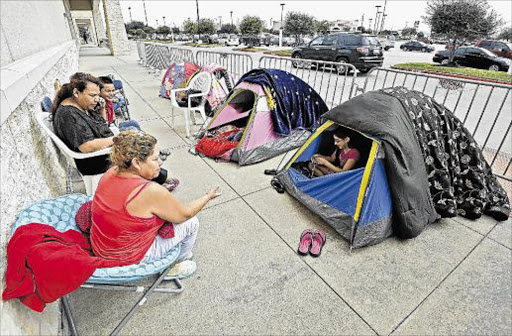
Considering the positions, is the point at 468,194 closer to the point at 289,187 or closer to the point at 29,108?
the point at 289,187

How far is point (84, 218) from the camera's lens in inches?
74.5

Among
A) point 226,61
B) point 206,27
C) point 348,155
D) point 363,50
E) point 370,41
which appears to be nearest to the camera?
point 348,155

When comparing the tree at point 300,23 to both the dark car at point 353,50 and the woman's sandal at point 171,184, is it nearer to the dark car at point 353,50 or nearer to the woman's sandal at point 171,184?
the dark car at point 353,50

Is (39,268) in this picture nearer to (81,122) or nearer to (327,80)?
(81,122)

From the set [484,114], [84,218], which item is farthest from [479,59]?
[84,218]

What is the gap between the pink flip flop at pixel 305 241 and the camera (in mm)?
2471

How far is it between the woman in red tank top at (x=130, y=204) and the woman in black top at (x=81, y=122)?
3.70 feet

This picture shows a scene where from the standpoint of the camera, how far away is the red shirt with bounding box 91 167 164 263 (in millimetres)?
1516

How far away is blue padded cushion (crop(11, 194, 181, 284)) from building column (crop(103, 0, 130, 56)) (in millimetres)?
20314

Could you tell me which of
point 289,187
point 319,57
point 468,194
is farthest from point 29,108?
point 319,57

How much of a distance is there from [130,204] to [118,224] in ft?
0.56

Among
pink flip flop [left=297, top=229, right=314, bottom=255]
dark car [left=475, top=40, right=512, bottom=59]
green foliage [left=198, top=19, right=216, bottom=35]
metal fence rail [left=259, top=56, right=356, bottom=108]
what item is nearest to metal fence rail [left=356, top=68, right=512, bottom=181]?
metal fence rail [left=259, top=56, right=356, bottom=108]

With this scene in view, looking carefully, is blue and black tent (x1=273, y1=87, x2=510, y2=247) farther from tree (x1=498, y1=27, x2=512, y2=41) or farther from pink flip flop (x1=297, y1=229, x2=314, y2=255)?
tree (x1=498, y1=27, x2=512, y2=41)

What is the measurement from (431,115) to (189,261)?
2.86 m
